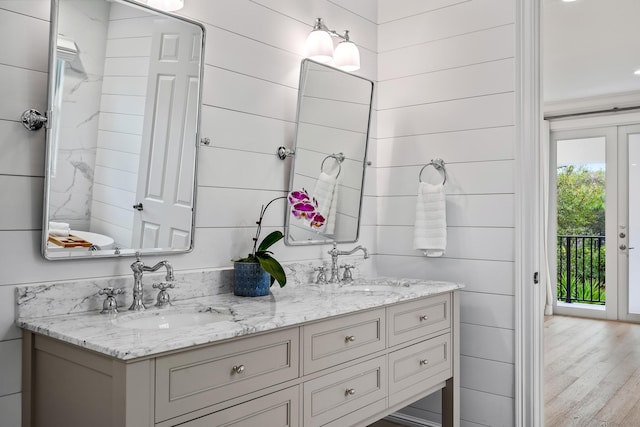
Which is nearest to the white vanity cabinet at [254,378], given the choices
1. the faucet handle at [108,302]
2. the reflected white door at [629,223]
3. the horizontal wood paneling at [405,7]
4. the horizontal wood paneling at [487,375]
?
the faucet handle at [108,302]

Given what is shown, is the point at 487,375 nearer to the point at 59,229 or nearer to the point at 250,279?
the point at 250,279

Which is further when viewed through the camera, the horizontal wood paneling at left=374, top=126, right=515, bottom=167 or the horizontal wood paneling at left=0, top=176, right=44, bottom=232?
the horizontal wood paneling at left=374, top=126, right=515, bottom=167

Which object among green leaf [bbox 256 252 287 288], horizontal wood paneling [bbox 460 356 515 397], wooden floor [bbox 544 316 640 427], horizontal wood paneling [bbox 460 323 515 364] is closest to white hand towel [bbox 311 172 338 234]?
green leaf [bbox 256 252 287 288]

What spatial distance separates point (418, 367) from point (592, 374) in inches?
88.6

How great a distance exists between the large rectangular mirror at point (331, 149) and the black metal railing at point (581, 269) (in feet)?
14.5

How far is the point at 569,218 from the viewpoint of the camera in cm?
632

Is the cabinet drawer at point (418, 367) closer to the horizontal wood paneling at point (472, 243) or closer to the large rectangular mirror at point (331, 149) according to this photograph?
the horizontal wood paneling at point (472, 243)

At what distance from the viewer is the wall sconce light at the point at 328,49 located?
2428mm

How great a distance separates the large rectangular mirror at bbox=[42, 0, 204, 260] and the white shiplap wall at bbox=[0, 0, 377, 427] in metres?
0.05

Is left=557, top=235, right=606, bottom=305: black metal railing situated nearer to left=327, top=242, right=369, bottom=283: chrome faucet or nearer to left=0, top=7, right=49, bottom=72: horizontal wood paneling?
left=327, top=242, right=369, bottom=283: chrome faucet

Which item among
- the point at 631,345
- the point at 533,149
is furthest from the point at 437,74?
the point at 631,345

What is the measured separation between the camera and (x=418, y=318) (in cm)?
224

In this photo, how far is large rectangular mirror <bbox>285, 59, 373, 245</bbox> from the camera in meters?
2.46

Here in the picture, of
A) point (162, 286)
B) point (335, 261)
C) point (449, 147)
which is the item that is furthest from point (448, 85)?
point (162, 286)
